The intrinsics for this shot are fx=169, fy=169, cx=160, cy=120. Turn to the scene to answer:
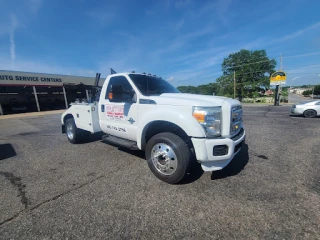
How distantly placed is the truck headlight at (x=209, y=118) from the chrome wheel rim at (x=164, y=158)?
0.72 meters

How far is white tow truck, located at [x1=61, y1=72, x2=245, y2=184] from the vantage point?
2.76 metres

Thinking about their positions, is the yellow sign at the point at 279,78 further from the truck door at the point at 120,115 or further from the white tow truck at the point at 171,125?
the truck door at the point at 120,115

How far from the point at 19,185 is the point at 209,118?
367 centimetres

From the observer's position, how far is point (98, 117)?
15.7ft

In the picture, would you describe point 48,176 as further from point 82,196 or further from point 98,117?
point 98,117

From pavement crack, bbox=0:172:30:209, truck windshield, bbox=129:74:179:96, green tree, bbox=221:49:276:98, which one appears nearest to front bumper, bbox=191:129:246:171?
truck windshield, bbox=129:74:179:96

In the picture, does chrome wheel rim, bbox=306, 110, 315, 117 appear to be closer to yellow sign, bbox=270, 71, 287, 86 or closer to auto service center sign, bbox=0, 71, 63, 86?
yellow sign, bbox=270, 71, 287, 86

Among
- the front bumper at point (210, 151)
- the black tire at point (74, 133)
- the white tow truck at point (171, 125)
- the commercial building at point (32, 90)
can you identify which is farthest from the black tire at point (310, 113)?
the commercial building at point (32, 90)

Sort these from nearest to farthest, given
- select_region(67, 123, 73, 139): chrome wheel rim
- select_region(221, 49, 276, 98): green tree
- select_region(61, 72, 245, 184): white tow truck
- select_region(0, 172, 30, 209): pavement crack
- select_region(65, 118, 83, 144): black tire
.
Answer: select_region(0, 172, 30, 209): pavement crack < select_region(61, 72, 245, 184): white tow truck < select_region(65, 118, 83, 144): black tire < select_region(67, 123, 73, 139): chrome wheel rim < select_region(221, 49, 276, 98): green tree

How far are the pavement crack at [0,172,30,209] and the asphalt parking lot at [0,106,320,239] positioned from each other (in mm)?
15

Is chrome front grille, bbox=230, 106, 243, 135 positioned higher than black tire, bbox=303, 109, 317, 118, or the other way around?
chrome front grille, bbox=230, 106, 243, 135

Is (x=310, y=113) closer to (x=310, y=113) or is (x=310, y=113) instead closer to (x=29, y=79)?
(x=310, y=113)

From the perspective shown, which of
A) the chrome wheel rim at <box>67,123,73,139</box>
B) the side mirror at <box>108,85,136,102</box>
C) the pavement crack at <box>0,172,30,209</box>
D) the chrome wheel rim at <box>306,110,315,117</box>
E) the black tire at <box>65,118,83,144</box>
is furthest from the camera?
the chrome wheel rim at <box>306,110,315,117</box>

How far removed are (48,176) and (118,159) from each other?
1.49m
